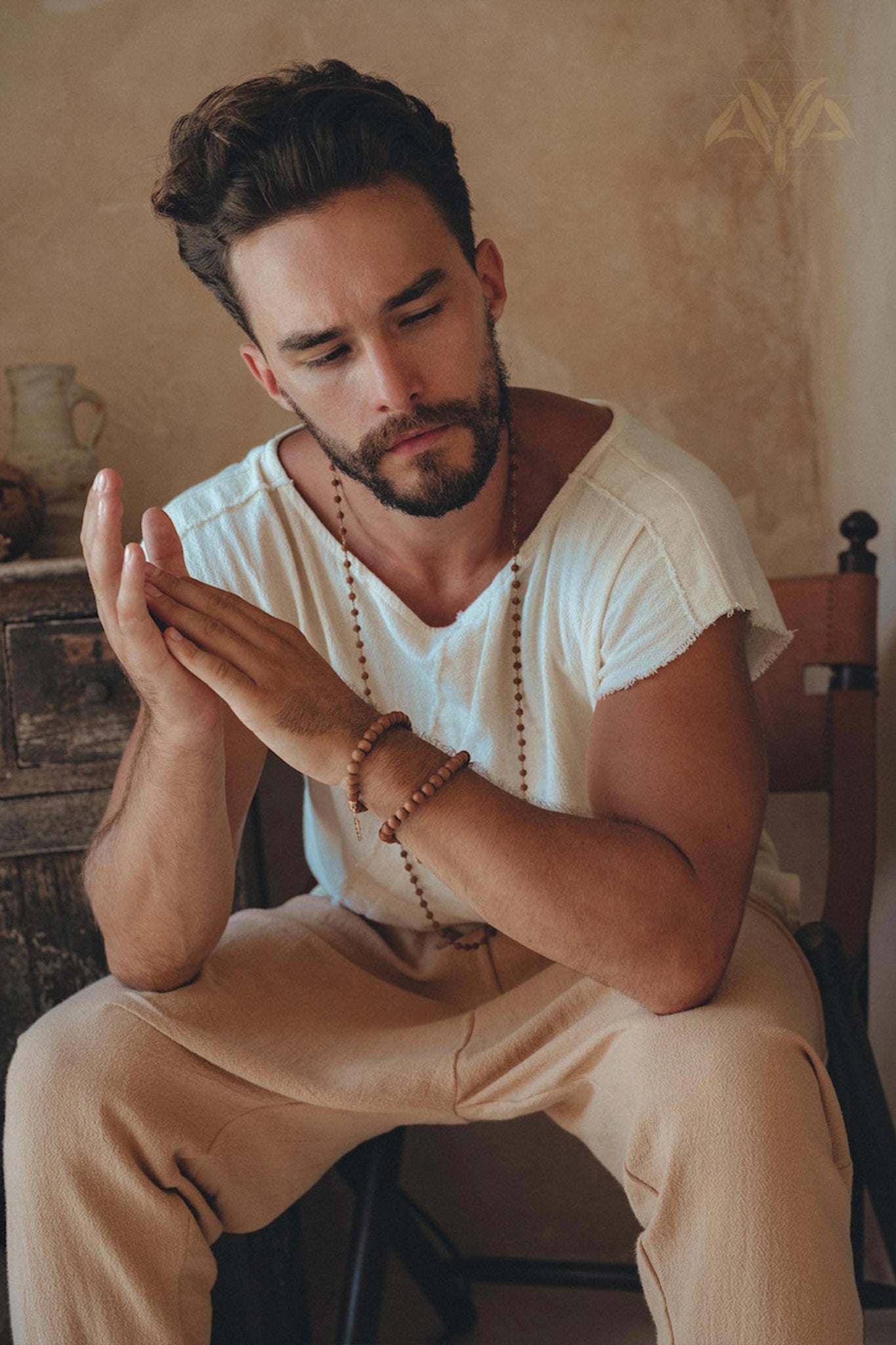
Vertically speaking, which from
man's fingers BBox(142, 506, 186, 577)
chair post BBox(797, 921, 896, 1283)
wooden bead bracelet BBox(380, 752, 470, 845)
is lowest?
chair post BBox(797, 921, 896, 1283)

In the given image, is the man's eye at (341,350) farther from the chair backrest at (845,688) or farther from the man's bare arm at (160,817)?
the chair backrest at (845,688)

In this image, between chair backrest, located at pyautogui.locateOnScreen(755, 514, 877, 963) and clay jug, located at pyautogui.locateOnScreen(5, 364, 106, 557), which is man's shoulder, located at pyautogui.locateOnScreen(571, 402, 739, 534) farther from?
clay jug, located at pyautogui.locateOnScreen(5, 364, 106, 557)

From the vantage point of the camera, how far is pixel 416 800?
3.43ft

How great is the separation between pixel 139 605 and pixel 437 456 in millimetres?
347

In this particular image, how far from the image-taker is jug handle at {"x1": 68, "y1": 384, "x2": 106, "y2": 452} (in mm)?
1701

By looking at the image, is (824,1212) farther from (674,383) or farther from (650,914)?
(674,383)

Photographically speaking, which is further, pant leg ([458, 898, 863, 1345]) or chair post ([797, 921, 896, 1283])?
chair post ([797, 921, 896, 1283])

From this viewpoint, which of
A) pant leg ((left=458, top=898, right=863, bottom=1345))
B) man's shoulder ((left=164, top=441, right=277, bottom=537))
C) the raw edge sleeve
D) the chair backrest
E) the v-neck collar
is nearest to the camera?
pant leg ((left=458, top=898, right=863, bottom=1345))

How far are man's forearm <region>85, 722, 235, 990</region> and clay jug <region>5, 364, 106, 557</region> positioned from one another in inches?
21.9

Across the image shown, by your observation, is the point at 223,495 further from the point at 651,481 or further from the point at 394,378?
the point at 651,481

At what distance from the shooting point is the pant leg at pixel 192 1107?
104 cm

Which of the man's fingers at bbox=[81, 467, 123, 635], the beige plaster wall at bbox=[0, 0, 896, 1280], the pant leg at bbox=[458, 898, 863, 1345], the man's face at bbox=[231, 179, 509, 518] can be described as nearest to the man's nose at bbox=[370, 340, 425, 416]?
the man's face at bbox=[231, 179, 509, 518]

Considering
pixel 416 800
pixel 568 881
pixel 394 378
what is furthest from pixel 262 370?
pixel 568 881

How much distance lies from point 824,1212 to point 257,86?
1.17 m
